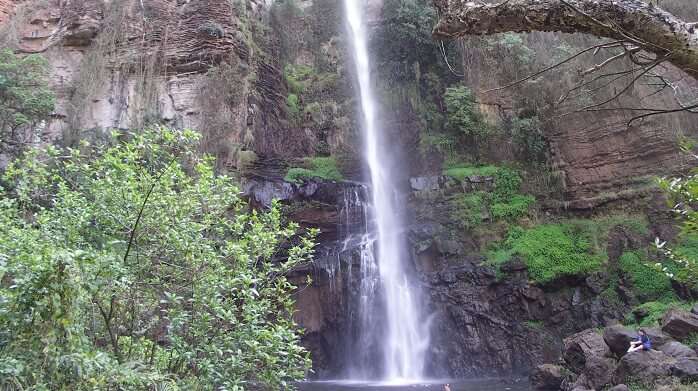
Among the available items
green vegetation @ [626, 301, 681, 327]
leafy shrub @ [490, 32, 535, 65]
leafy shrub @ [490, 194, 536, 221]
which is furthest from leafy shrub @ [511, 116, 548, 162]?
green vegetation @ [626, 301, 681, 327]

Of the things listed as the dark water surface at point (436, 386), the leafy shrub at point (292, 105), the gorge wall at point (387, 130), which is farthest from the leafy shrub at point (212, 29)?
the dark water surface at point (436, 386)

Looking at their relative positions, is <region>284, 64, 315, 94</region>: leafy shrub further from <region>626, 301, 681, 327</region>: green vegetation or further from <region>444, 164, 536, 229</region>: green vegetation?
<region>626, 301, 681, 327</region>: green vegetation

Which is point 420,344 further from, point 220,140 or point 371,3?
point 371,3

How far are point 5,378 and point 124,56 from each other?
23852mm

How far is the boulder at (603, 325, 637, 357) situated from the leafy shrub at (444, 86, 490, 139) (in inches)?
516

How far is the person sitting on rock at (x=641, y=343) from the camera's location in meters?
11.5

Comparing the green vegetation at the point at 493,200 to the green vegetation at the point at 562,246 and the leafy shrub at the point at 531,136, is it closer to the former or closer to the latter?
the green vegetation at the point at 562,246

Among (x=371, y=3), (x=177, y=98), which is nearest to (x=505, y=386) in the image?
(x=177, y=98)

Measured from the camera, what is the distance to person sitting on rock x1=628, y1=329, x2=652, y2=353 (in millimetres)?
11469

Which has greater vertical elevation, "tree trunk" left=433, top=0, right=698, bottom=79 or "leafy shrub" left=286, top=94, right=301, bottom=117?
"leafy shrub" left=286, top=94, right=301, bottom=117

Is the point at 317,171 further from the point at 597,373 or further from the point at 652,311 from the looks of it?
the point at 597,373

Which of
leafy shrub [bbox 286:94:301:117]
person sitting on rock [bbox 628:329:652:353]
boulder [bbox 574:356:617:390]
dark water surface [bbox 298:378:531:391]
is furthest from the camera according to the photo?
leafy shrub [bbox 286:94:301:117]

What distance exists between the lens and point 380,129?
26141mm

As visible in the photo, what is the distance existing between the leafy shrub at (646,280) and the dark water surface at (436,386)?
6.17 m
